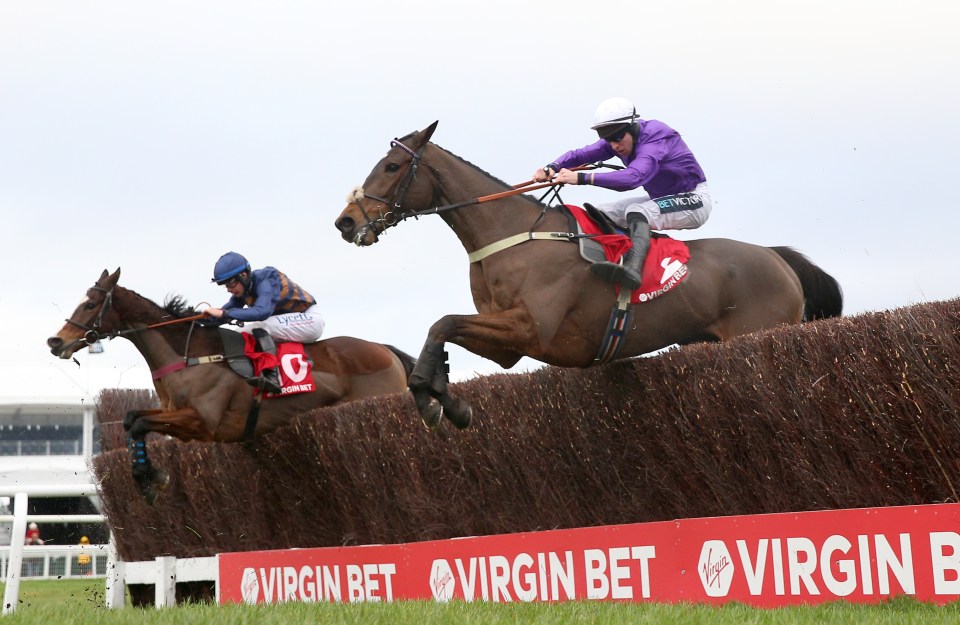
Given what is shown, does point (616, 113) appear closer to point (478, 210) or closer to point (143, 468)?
point (478, 210)

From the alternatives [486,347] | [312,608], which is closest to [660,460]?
[486,347]

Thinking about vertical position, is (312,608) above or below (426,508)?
below

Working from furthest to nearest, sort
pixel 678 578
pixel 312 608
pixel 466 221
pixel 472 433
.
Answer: pixel 472 433 → pixel 466 221 → pixel 678 578 → pixel 312 608

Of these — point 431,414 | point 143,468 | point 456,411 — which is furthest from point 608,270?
point 143,468

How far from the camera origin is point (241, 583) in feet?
28.4

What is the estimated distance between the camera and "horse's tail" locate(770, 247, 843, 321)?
7.78m

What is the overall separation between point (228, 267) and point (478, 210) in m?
3.38

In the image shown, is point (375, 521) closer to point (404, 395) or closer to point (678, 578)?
point (404, 395)

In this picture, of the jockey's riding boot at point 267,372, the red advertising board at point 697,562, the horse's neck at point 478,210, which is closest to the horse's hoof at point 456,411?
the red advertising board at point 697,562

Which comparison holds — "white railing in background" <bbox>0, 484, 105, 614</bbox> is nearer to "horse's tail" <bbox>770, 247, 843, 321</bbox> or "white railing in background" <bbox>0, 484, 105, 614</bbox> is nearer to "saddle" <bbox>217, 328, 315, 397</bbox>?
"saddle" <bbox>217, 328, 315, 397</bbox>

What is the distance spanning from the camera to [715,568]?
18.1ft

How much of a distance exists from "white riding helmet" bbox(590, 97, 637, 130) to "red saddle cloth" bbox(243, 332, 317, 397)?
13.3 ft

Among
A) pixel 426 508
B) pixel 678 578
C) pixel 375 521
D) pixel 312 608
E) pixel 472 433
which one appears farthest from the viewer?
pixel 375 521

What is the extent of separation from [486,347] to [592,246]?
0.92 meters
